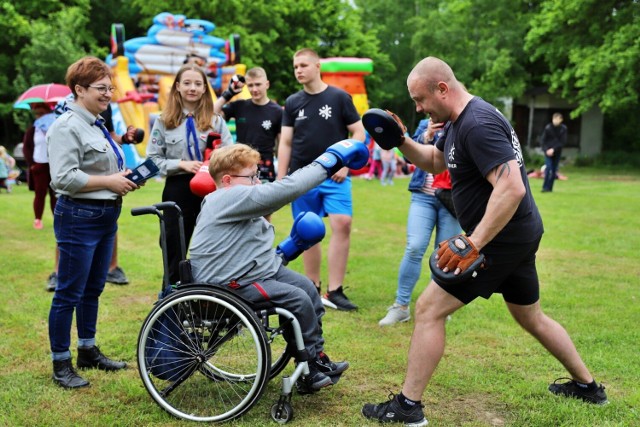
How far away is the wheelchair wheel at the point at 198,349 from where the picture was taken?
329cm

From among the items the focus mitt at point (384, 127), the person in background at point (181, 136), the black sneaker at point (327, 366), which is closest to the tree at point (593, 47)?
the person in background at point (181, 136)

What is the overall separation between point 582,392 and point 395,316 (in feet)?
5.89

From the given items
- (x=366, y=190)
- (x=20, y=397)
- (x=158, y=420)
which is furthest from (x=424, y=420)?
(x=366, y=190)

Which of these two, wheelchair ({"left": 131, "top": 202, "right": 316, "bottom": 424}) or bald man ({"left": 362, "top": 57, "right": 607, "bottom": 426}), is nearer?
bald man ({"left": 362, "top": 57, "right": 607, "bottom": 426})

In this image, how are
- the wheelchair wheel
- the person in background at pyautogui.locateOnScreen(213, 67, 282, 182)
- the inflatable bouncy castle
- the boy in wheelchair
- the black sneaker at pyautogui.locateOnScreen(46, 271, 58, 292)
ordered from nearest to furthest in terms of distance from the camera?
the wheelchair wheel < the boy in wheelchair < the black sneaker at pyautogui.locateOnScreen(46, 271, 58, 292) < the person in background at pyautogui.locateOnScreen(213, 67, 282, 182) < the inflatable bouncy castle

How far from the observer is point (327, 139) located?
5.80 meters

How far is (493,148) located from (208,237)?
1.49 metres

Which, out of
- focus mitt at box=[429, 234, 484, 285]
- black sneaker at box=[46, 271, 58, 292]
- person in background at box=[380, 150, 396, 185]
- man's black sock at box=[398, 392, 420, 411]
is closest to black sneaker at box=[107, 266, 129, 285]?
black sneaker at box=[46, 271, 58, 292]

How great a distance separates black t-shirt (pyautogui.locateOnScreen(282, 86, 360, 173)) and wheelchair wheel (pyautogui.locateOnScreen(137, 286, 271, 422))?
7.75 feet

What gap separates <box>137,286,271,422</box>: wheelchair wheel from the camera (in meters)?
3.29

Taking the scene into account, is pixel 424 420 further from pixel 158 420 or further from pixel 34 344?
pixel 34 344

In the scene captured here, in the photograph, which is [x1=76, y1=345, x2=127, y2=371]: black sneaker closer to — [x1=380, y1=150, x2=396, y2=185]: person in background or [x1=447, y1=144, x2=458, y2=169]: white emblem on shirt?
[x1=447, y1=144, x2=458, y2=169]: white emblem on shirt

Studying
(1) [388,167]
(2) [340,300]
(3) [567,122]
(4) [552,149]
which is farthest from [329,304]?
(3) [567,122]

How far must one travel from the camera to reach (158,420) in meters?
3.46
